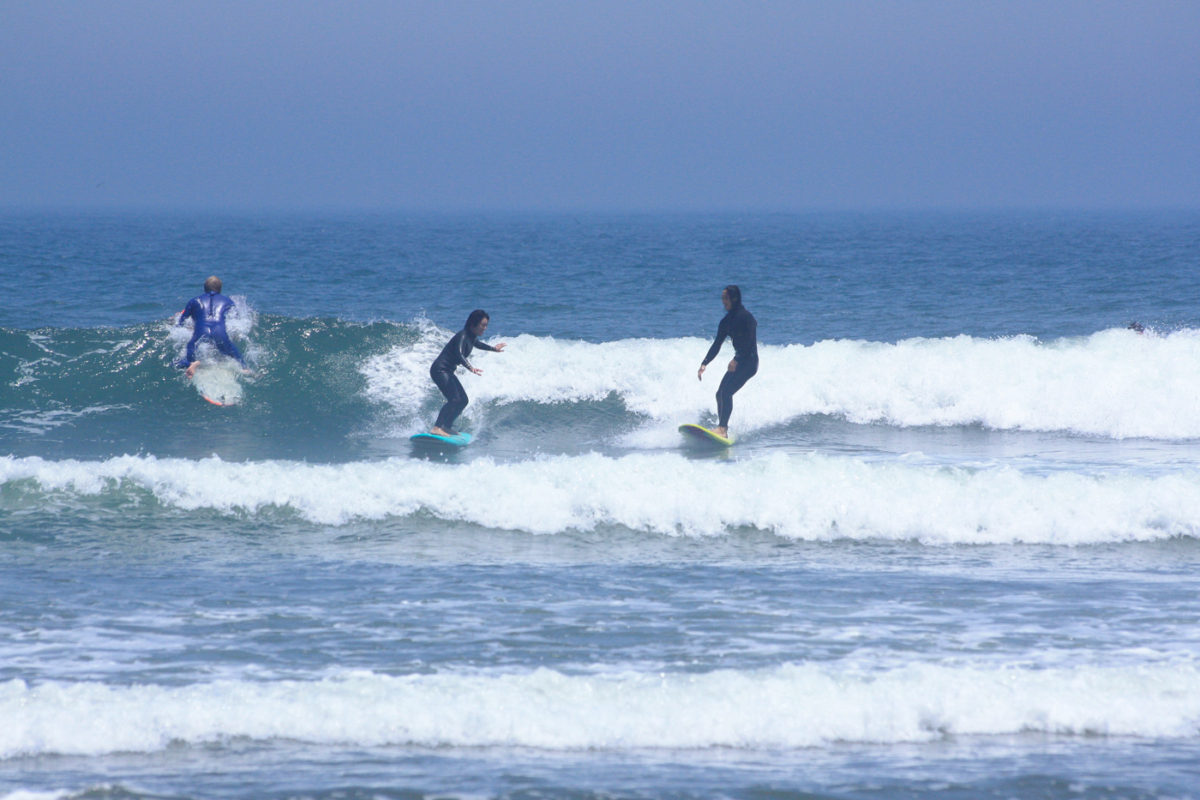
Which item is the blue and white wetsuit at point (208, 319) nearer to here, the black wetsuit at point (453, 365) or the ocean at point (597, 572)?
the ocean at point (597, 572)

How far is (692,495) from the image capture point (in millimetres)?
9492

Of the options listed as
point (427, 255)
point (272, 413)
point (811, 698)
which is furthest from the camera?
point (427, 255)

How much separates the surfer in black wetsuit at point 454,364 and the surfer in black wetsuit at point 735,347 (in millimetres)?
2420

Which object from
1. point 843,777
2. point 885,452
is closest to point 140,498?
point 843,777

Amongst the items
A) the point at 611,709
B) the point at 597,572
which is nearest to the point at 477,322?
the point at 597,572

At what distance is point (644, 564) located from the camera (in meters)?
8.17

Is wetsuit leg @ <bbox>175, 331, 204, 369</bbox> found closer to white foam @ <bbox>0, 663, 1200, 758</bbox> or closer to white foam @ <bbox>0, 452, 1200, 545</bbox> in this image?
white foam @ <bbox>0, 452, 1200, 545</bbox>

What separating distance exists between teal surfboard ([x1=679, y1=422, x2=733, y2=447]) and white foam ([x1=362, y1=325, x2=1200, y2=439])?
1305 millimetres

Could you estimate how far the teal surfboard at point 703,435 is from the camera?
1234 centimetres

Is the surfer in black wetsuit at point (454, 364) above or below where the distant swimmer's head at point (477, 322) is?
below

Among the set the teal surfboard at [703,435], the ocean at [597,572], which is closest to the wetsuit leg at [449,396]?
the ocean at [597,572]

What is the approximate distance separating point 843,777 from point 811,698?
68cm

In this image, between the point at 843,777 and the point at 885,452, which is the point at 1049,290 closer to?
the point at 885,452

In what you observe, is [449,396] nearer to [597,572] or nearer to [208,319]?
[208,319]
